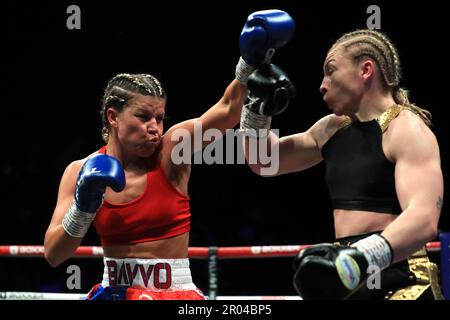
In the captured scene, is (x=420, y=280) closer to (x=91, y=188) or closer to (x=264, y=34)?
(x=264, y=34)

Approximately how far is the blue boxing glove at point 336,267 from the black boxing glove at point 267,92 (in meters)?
0.59

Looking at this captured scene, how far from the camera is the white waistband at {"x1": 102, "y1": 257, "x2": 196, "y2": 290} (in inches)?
91.2

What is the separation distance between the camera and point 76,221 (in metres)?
2.24

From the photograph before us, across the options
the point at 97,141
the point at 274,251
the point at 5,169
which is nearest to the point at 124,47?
the point at 97,141

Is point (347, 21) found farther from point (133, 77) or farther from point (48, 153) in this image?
point (133, 77)

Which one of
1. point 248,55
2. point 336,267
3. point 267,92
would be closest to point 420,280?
point 336,267

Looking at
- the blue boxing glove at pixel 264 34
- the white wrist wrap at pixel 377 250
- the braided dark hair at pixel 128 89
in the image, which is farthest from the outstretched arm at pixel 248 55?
the white wrist wrap at pixel 377 250

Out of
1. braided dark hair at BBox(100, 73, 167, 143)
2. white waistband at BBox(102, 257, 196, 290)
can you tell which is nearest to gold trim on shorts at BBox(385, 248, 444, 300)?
white waistband at BBox(102, 257, 196, 290)

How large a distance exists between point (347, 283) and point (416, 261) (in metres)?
0.47

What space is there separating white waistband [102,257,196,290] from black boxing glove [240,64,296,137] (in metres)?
0.58

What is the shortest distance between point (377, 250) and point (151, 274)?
34.4 inches

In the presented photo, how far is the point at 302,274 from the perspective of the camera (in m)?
1.68

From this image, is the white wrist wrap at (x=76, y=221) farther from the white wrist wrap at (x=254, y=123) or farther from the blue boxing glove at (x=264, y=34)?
the blue boxing glove at (x=264, y=34)

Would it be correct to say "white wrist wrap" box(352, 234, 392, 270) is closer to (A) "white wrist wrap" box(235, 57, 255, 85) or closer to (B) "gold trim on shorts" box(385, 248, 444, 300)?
(B) "gold trim on shorts" box(385, 248, 444, 300)
